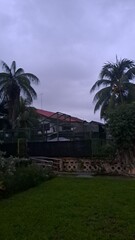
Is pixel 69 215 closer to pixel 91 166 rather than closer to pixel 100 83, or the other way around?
pixel 91 166

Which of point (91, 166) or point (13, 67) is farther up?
point (13, 67)

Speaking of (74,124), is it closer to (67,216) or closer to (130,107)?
(130,107)

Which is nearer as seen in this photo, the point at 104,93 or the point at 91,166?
the point at 91,166

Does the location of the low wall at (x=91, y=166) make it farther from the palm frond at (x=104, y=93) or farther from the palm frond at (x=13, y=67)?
the palm frond at (x=13, y=67)

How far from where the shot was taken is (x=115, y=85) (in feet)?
103

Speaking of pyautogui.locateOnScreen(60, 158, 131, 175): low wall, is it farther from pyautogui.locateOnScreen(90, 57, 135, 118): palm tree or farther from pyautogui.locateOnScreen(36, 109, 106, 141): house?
pyautogui.locateOnScreen(90, 57, 135, 118): palm tree

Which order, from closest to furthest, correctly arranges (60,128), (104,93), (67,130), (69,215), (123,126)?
(69,215) < (123,126) < (67,130) < (60,128) < (104,93)

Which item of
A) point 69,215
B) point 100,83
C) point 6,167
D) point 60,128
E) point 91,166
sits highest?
point 100,83

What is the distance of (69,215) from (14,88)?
2725 cm

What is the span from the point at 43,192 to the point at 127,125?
684cm

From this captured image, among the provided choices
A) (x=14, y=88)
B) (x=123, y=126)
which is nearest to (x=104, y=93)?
(x=14, y=88)

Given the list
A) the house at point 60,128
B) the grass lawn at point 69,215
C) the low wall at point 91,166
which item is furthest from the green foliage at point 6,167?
the house at point 60,128

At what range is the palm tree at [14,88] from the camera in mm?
32531

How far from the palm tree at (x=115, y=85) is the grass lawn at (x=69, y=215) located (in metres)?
22.0
